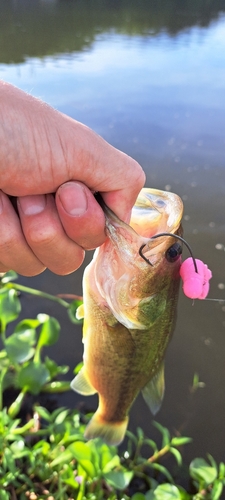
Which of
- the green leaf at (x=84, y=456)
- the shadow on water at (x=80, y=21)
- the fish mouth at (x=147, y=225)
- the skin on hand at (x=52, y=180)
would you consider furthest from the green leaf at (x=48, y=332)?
the shadow on water at (x=80, y=21)

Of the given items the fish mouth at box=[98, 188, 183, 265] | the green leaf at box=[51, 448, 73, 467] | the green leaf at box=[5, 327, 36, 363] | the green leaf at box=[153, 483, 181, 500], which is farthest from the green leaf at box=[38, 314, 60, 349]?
the fish mouth at box=[98, 188, 183, 265]

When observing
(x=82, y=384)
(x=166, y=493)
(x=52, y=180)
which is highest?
(x=52, y=180)

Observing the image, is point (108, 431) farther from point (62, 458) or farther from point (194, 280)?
point (194, 280)

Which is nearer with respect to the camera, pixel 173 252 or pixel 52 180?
pixel 52 180

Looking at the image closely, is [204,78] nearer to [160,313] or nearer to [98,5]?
[160,313]

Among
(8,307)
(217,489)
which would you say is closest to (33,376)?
(8,307)

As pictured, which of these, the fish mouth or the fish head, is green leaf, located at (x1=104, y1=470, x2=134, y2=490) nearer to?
the fish head

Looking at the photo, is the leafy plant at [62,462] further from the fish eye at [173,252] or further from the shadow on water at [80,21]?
the shadow on water at [80,21]
